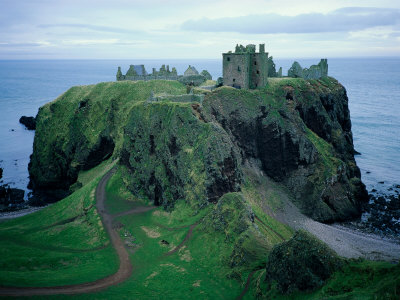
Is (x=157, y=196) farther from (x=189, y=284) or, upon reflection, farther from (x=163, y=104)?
(x=189, y=284)

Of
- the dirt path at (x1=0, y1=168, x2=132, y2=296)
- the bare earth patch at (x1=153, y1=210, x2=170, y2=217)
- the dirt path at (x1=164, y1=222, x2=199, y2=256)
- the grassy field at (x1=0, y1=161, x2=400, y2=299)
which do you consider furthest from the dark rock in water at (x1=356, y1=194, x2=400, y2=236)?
the dirt path at (x1=0, y1=168, x2=132, y2=296)

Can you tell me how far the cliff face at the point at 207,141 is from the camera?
6359cm

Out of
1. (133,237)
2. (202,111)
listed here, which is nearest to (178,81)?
(202,111)

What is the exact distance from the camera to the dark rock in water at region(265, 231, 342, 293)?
33.4 m

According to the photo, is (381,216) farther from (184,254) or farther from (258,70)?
(184,254)

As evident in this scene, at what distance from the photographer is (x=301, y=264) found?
115ft

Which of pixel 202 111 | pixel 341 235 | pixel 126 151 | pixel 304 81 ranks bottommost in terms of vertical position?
pixel 341 235

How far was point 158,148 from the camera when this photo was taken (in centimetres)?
6944

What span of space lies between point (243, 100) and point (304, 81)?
22.8m

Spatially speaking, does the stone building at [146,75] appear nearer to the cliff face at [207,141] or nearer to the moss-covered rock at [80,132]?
the moss-covered rock at [80,132]

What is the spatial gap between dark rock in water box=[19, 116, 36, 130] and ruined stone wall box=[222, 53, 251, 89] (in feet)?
397

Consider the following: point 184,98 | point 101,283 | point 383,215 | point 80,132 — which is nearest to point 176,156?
point 184,98

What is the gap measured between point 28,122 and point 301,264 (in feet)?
564

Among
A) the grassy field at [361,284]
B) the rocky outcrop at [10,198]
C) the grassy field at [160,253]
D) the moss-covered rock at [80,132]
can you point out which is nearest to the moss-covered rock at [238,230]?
the grassy field at [160,253]
